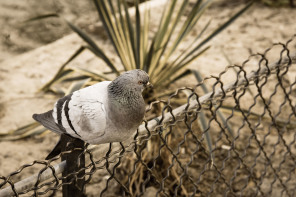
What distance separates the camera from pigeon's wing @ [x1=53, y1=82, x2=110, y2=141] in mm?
1304

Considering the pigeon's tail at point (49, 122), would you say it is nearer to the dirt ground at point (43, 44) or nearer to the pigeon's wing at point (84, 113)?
the pigeon's wing at point (84, 113)

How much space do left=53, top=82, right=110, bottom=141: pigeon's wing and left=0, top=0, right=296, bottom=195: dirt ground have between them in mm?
1189

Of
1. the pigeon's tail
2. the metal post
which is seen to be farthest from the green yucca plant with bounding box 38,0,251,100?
the metal post

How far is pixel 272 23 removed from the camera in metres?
3.96

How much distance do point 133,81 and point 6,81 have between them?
2.22m

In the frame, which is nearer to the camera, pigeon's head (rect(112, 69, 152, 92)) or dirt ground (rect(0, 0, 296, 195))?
pigeon's head (rect(112, 69, 152, 92))

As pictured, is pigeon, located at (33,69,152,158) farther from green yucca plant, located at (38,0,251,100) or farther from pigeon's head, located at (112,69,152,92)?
green yucca plant, located at (38,0,251,100)

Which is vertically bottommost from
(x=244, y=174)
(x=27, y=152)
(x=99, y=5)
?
(x=244, y=174)

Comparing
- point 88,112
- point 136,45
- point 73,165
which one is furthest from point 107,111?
point 136,45

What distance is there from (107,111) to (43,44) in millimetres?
2831

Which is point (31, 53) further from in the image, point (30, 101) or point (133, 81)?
point (133, 81)

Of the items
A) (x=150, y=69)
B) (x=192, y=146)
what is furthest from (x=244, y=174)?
(x=150, y=69)

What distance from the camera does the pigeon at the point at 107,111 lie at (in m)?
1.30

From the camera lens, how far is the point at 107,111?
4.31 feet
